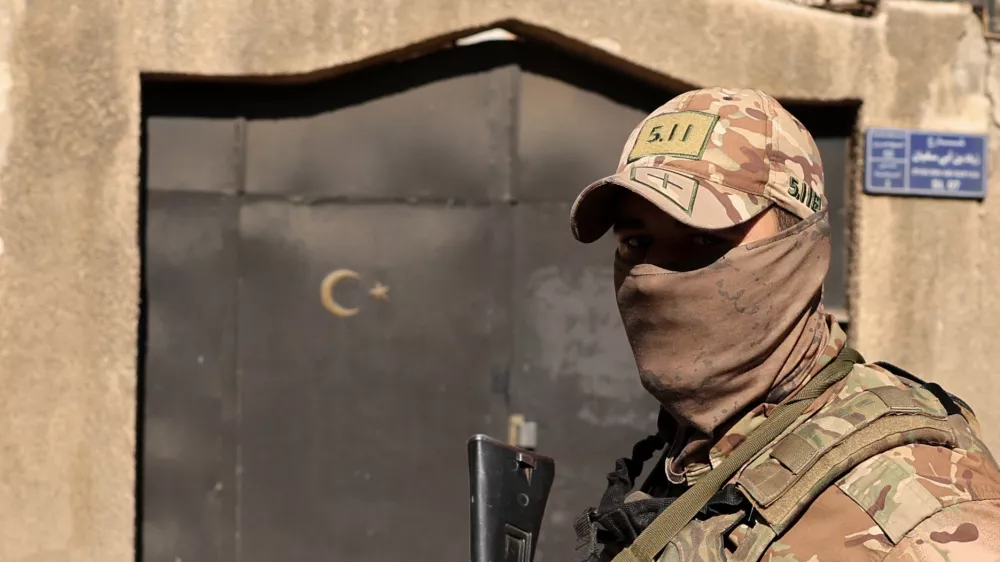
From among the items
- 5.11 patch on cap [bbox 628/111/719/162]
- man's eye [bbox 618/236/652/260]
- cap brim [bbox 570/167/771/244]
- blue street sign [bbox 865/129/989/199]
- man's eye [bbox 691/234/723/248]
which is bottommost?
man's eye [bbox 618/236/652/260]

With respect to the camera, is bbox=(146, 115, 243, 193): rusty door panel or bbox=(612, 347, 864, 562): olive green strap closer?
bbox=(612, 347, 864, 562): olive green strap

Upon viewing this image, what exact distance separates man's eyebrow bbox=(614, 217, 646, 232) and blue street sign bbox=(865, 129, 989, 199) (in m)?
2.70

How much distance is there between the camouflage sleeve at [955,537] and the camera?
1177 mm

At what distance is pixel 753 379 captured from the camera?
60.4 inches

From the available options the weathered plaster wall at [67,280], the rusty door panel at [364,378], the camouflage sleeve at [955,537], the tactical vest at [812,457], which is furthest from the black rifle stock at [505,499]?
the weathered plaster wall at [67,280]

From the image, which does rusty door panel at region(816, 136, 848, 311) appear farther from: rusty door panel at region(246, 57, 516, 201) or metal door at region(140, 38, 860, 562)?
rusty door panel at region(246, 57, 516, 201)

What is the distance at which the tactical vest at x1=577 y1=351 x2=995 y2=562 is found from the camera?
132 cm

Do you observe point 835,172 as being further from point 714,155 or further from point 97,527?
point 97,527

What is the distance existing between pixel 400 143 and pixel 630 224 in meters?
2.43

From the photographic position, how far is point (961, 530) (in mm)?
1200

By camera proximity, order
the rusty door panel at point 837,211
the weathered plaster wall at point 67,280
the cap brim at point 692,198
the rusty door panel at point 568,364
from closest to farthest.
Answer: the cap brim at point 692,198, the weathered plaster wall at point 67,280, the rusty door panel at point 568,364, the rusty door panel at point 837,211

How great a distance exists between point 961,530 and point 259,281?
3.09 m

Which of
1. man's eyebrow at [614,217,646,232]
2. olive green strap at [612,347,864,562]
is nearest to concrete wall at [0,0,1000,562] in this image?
man's eyebrow at [614,217,646,232]

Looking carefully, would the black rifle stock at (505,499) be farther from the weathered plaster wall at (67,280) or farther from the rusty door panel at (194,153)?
the rusty door panel at (194,153)
